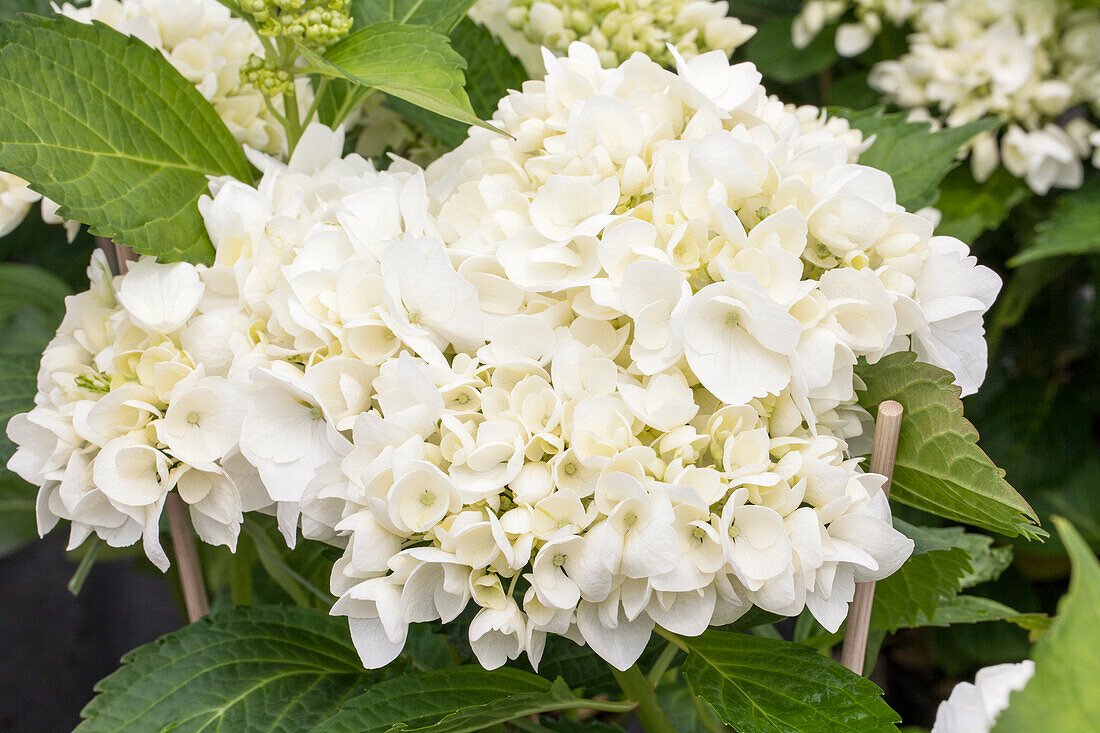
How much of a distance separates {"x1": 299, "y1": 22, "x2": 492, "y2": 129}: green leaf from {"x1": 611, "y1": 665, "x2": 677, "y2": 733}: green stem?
0.95 ft

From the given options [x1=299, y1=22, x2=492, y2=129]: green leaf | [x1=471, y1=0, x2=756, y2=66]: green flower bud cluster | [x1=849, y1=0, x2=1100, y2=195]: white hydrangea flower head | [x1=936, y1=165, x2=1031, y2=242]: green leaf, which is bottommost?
[x1=936, y1=165, x2=1031, y2=242]: green leaf

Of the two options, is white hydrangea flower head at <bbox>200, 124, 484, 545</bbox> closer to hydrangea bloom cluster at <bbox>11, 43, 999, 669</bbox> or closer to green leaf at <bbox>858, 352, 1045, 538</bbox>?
hydrangea bloom cluster at <bbox>11, 43, 999, 669</bbox>

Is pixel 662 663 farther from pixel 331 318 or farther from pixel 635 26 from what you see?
pixel 635 26

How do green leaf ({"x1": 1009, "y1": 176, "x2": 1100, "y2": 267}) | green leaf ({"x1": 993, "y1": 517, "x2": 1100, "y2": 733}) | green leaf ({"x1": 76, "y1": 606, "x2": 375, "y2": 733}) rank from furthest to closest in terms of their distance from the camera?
green leaf ({"x1": 1009, "y1": 176, "x2": 1100, "y2": 267}) < green leaf ({"x1": 76, "y1": 606, "x2": 375, "y2": 733}) < green leaf ({"x1": 993, "y1": 517, "x2": 1100, "y2": 733})

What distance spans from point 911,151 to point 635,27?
0.19 m

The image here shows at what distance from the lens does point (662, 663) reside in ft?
1.86

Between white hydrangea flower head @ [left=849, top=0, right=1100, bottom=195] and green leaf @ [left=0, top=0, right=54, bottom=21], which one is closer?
green leaf @ [left=0, top=0, right=54, bottom=21]

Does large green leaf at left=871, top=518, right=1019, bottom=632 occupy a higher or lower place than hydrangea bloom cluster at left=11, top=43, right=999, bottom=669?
Answer: lower

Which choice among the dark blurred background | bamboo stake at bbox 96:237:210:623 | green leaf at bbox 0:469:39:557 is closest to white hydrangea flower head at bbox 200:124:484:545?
bamboo stake at bbox 96:237:210:623

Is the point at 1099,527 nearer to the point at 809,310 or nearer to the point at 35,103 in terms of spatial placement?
the point at 809,310

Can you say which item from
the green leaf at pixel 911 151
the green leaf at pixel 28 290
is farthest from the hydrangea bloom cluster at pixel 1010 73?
the green leaf at pixel 28 290

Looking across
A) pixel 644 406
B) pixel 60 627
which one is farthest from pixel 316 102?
pixel 60 627

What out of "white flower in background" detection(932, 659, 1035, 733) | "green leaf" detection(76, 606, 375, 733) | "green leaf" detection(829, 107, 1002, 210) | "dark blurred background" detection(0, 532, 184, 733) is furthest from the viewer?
"dark blurred background" detection(0, 532, 184, 733)

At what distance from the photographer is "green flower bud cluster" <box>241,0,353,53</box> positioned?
48 cm
